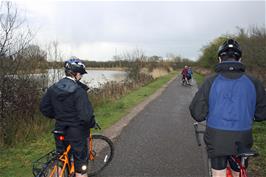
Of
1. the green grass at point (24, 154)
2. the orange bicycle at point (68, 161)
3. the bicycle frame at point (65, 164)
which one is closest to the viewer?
the orange bicycle at point (68, 161)

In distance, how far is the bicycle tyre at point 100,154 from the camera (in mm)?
6582

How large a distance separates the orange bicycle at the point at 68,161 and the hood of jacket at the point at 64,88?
0.52 metres

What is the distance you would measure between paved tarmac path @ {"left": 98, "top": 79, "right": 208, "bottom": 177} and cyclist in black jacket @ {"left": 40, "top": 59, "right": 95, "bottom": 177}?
5.54 feet

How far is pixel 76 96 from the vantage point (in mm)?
4832

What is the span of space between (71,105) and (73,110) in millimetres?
77

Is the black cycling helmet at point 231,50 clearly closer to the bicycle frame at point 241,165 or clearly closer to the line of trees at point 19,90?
the bicycle frame at point 241,165

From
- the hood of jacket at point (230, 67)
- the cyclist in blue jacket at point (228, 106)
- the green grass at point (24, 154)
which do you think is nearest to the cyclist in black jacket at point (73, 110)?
the cyclist in blue jacket at point (228, 106)

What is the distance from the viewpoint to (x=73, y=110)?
16.1 feet

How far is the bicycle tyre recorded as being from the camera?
21.6 feet

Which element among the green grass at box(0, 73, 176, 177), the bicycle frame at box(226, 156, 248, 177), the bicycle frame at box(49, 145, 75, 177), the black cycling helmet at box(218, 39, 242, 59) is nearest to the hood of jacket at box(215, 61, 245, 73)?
the black cycling helmet at box(218, 39, 242, 59)

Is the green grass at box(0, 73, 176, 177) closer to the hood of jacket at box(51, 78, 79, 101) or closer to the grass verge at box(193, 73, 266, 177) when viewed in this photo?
the hood of jacket at box(51, 78, 79, 101)

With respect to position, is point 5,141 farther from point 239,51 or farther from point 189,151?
point 239,51

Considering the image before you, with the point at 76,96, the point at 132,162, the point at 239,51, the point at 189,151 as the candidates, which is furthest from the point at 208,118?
the point at 189,151

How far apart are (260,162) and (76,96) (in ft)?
14.1
